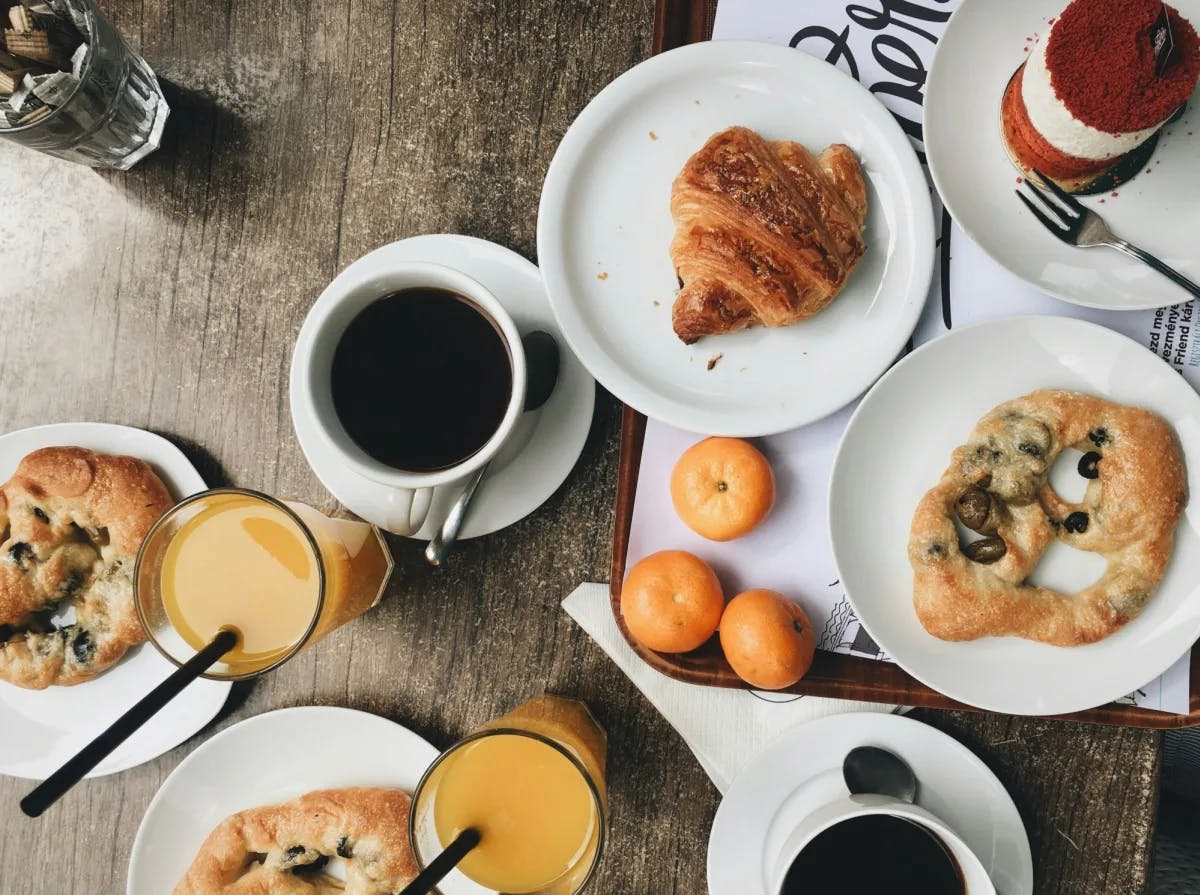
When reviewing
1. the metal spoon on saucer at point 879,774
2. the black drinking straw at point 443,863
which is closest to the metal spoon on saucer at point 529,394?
the black drinking straw at point 443,863

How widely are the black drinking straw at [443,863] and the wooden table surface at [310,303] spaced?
206 millimetres

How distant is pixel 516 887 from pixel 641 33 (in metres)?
1.16

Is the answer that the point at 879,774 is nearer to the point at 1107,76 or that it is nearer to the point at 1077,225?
the point at 1077,225

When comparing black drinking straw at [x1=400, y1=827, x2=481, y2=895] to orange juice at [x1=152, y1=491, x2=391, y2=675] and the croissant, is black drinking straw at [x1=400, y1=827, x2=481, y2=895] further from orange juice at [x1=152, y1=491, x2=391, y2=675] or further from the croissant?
the croissant

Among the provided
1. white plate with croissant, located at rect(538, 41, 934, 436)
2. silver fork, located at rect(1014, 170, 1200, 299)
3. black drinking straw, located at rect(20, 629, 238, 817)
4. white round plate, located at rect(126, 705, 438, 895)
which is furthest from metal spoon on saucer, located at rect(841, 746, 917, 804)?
black drinking straw, located at rect(20, 629, 238, 817)

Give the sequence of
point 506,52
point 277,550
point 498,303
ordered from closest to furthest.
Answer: point 498,303 → point 277,550 → point 506,52

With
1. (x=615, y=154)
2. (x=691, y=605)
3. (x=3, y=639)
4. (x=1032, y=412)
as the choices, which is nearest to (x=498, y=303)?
(x=615, y=154)

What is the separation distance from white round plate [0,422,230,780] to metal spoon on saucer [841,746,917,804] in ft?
2.90

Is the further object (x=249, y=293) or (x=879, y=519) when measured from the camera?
(x=249, y=293)

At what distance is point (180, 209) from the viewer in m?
1.29

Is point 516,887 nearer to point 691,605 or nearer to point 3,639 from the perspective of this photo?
point 691,605

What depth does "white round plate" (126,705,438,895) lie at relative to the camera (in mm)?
1209

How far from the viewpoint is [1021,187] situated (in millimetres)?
1067

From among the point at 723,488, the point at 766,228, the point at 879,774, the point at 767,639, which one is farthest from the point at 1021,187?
the point at 879,774
